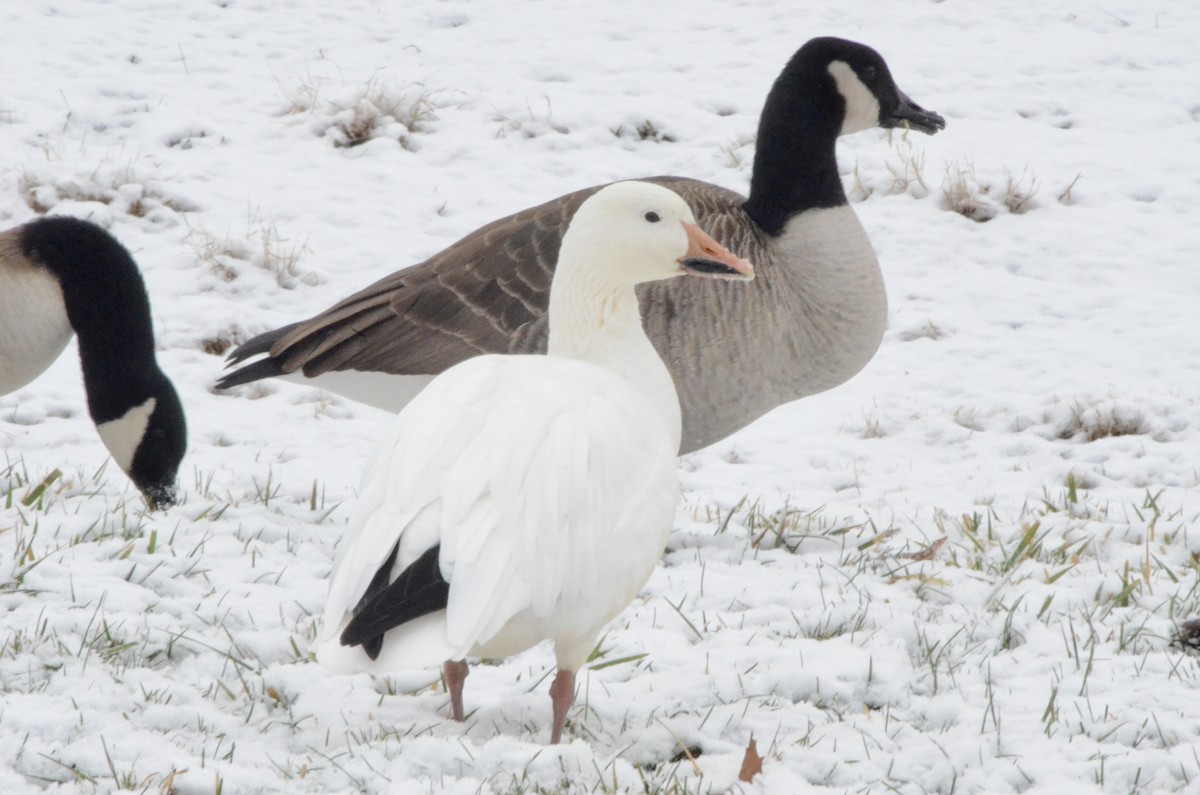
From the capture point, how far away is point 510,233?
5.92 m

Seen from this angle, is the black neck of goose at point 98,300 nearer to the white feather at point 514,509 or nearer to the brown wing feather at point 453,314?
the brown wing feather at point 453,314

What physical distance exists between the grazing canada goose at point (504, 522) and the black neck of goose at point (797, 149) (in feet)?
8.39

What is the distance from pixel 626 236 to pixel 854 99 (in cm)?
268

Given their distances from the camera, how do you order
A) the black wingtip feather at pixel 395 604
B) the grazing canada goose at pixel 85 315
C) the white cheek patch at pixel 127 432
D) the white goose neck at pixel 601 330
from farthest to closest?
the grazing canada goose at pixel 85 315
the white cheek patch at pixel 127 432
the white goose neck at pixel 601 330
the black wingtip feather at pixel 395 604

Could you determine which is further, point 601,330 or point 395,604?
point 601,330

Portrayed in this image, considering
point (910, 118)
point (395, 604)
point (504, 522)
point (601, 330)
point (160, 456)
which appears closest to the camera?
point (395, 604)

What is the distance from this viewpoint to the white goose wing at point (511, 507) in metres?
2.93

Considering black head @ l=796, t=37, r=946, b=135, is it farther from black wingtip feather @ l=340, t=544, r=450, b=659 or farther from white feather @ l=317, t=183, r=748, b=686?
black wingtip feather @ l=340, t=544, r=450, b=659

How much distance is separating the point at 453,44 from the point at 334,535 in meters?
7.59

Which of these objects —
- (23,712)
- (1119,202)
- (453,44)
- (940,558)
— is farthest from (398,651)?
(453,44)

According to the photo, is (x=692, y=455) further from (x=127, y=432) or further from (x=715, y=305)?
(x=127, y=432)

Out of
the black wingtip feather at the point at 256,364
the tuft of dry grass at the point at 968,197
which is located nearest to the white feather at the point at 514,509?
the black wingtip feather at the point at 256,364

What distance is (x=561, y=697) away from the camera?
3.31 m

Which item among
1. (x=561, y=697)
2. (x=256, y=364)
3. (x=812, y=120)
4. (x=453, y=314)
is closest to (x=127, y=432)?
(x=256, y=364)
